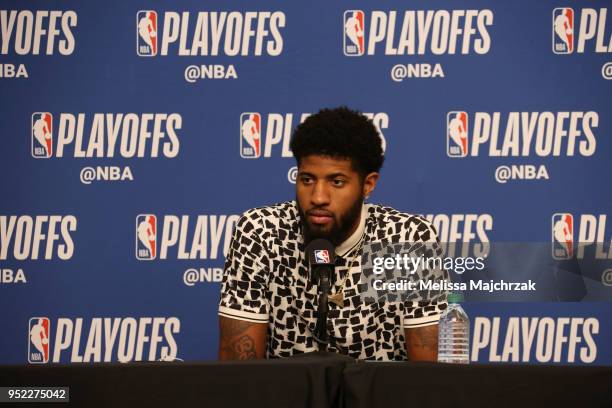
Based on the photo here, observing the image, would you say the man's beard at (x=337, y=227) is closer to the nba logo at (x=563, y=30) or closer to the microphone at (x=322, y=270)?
the microphone at (x=322, y=270)

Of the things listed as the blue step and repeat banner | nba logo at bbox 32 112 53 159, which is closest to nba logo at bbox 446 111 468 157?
the blue step and repeat banner

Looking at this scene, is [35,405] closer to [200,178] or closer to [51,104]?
[200,178]

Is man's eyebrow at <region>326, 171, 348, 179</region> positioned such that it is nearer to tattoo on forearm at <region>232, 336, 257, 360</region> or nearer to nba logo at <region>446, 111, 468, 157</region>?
tattoo on forearm at <region>232, 336, 257, 360</region>

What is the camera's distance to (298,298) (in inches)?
99.2

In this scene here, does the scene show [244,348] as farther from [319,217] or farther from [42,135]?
[42,135]

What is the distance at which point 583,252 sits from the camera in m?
3.57

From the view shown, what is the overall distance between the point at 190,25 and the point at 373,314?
181cm

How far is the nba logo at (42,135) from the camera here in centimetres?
373

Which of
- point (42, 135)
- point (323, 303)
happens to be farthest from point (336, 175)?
point (42, 135)

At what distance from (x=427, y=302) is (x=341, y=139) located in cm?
54

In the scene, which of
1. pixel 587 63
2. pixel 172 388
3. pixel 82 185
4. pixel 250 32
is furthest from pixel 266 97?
pixel 172 388

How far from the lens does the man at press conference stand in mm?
2443

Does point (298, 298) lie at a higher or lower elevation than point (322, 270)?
lower

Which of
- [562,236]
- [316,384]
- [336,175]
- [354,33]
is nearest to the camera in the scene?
[316,384]
